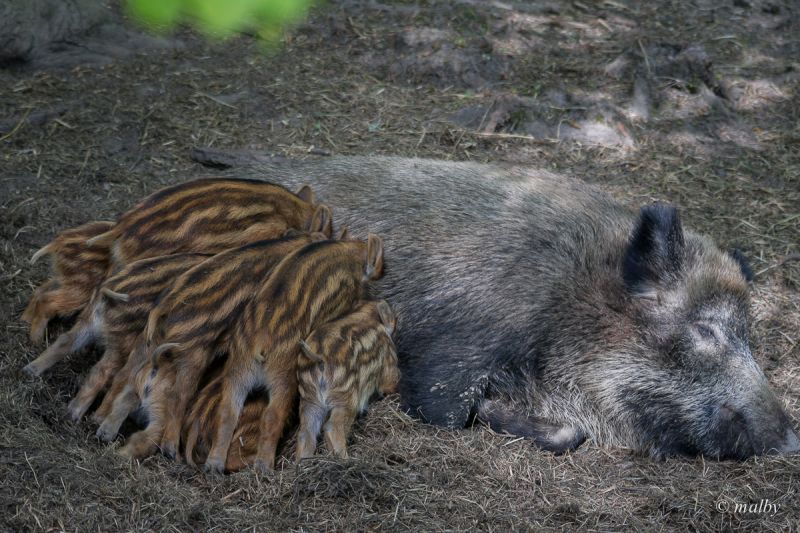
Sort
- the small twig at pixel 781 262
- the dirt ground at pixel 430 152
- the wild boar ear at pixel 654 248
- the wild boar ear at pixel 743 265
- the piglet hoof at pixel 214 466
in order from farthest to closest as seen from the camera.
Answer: the small twig at pixel 781 262, the wild boar ear at pixel 743 265, the wild boar ear at pixel 654 248, the piglet hoof at pixel 214 466, the dirt ground at pixel 430 152

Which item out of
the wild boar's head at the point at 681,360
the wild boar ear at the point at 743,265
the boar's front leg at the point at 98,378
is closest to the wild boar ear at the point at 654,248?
the wild boar's head at the point at 681,360

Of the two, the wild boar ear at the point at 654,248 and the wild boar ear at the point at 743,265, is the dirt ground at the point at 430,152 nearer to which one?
the wild boar ear at the point at 743,265

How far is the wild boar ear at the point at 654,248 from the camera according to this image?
425cm

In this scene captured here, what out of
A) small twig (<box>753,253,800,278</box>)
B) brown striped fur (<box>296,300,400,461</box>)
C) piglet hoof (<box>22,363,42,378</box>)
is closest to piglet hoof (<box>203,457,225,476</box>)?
brown striped fur (<box>296,300,400,461</box>)

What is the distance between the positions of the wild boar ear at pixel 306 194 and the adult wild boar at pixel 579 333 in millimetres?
416

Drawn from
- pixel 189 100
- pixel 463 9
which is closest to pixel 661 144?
pixel 463 9

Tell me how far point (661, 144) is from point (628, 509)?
3.45 metres

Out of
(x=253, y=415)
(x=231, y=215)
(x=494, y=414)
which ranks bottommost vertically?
(x=494, y=414)

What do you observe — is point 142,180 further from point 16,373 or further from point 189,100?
point 16,373

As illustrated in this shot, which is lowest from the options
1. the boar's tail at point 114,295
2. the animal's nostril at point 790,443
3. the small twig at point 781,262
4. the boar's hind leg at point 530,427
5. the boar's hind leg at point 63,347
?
the boar's hind leg at point 530,427

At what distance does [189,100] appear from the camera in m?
6.27

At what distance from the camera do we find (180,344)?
3.52 meters

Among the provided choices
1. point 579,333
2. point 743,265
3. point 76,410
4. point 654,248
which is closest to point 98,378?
point 76,410

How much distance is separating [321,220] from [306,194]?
217 millimetres
